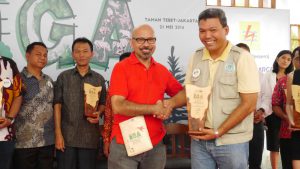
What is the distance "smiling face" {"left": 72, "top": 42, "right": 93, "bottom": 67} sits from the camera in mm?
3047

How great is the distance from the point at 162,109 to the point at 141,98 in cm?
16

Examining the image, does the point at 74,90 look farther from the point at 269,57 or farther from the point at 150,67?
the point at 269,57

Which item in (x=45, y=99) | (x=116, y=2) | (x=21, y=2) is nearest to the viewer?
(x=45, y=99)

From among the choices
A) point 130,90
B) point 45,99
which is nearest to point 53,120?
point 45,99

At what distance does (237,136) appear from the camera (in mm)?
2057

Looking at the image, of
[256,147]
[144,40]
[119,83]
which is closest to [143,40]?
[144,40]

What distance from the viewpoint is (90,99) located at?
2879 millimetres

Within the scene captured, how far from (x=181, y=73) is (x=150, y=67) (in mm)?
1546

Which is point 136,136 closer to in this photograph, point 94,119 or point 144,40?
point 144,40

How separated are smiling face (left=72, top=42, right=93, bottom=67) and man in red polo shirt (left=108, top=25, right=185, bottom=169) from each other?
2.50ft

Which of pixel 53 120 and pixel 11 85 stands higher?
pixel 11 85

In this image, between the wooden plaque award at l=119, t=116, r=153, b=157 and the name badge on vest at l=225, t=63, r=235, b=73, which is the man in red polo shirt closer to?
the wooden plaque award at l=119, t=116, r=153, b=157

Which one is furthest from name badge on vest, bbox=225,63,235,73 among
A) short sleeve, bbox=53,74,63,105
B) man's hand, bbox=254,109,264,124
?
man's hand, bbox=254,109,264,124

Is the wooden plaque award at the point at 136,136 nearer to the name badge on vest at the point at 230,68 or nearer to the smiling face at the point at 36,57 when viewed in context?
the name badge on vest at the point at 230,68
